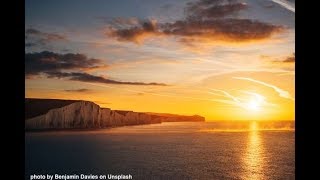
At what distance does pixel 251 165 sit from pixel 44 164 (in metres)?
33.4

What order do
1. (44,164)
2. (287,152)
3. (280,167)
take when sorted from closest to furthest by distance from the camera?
(280,167) < (44,164) < (287,152)

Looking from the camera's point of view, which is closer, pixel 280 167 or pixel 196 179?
pixel 196 179
